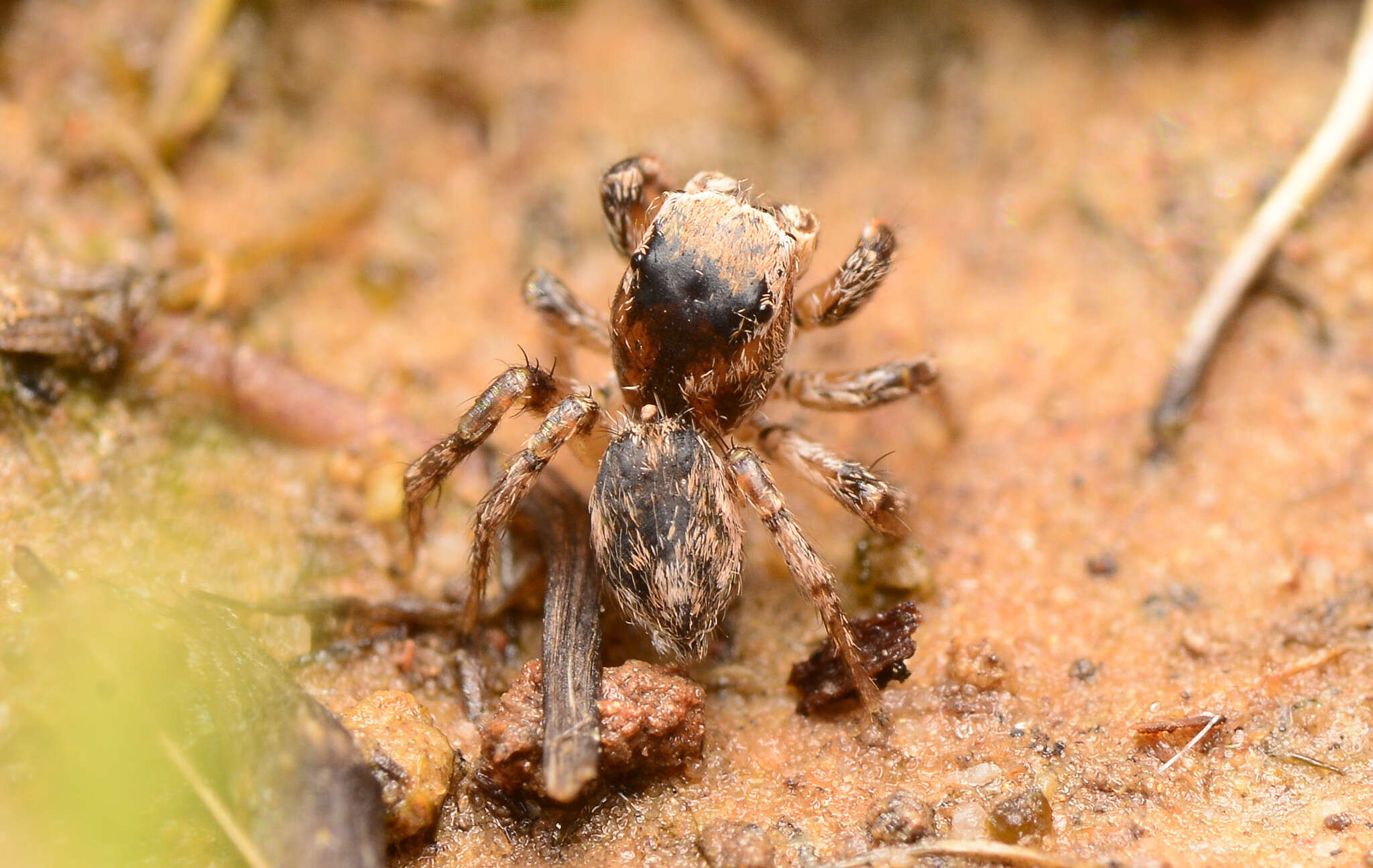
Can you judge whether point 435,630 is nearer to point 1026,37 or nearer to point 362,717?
point 362,717

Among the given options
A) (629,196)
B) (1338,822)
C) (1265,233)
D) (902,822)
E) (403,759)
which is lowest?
(1338,822)

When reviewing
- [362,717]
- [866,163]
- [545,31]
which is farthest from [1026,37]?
[362,717]

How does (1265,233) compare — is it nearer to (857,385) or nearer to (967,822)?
(857,385)

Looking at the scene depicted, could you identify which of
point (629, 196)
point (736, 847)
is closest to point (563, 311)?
point (629, 196)

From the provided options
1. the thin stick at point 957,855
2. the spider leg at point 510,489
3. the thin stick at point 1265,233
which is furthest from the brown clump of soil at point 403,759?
the thin stick at point 1265,233

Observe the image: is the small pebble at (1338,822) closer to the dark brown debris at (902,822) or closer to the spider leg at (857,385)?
the dark brown debris at (902,822)

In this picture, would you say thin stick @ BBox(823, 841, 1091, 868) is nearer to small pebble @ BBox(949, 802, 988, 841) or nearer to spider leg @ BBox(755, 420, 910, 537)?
small pebble @ BBox(949, 802, 988, 841)

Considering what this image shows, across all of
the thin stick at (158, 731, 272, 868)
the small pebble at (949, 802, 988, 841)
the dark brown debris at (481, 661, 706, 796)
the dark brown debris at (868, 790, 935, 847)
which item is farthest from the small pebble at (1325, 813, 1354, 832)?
the thin stick at (158, 731, 272, 868)
